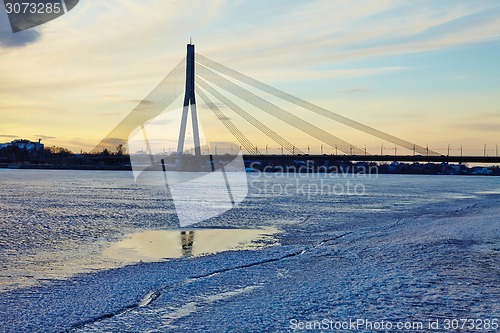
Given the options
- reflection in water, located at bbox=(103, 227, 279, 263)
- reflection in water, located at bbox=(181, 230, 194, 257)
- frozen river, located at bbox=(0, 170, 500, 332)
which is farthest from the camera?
reflection in water, located at bbox=(181, 230, 194, 257)

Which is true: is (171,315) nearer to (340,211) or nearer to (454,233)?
(454,233)

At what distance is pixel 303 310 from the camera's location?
18.4 feet

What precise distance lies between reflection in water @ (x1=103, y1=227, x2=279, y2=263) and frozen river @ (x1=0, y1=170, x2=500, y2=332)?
20 mm

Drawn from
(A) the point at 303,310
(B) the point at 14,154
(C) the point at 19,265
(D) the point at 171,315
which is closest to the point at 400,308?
(A) the point at 303,310

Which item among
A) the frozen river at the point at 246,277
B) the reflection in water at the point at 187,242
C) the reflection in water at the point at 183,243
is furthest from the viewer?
the reflection in water at the point at 187,242

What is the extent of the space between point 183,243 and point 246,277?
3.44m

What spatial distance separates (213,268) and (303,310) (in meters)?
2.59

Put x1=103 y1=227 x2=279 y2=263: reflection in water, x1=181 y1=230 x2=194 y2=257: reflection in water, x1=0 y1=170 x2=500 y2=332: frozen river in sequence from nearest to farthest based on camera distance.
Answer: x1=0 y1=170 x2=500 y2=332: frozen river, x1=103 y1=227 x2=279 y2=263: reflection in water, x1=181 y1=230 x2=194 y2=257: reflection in water

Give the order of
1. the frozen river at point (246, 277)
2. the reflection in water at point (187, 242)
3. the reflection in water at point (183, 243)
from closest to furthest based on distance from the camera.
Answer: the frozen river at point (246, 277) → the reflection in water at point (183, 243) → the reflection in water at point (187, 242)

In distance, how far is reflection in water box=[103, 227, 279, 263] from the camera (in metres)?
9.12

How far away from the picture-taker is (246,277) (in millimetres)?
7289

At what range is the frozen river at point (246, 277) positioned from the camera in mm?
5270

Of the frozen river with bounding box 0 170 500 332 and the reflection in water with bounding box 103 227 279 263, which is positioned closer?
the frozen river with bounding box 0 170 500 332

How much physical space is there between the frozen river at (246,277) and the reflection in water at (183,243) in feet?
0.07
